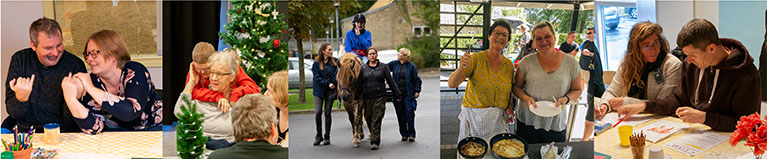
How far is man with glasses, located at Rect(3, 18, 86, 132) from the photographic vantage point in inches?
164

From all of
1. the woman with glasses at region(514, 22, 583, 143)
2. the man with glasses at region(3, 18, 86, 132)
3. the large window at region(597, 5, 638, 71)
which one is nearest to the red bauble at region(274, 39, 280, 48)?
the man with glasses at region(3, 18, 86, 132)

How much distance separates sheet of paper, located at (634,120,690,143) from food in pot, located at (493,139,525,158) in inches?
38.7

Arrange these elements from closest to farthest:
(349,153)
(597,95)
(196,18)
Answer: (196,18) < (349,153) < (597,95)

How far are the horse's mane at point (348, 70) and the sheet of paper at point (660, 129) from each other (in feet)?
7.64

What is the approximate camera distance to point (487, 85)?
190 inches

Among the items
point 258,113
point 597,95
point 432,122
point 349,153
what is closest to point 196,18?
point 258,113

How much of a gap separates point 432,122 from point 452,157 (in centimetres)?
37

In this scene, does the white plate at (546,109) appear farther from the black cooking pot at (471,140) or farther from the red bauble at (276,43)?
the red bauble at (276,43)

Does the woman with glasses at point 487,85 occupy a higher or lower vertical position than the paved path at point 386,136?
higher

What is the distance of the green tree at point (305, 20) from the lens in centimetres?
441

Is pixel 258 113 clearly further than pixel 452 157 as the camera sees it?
No

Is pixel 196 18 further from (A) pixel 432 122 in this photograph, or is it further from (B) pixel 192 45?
(A) pixel 432 122

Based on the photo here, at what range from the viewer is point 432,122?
479 centimetres

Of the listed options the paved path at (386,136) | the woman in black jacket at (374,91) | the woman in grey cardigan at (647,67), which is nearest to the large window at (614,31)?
the woman in grey cardigan at (647,67)
